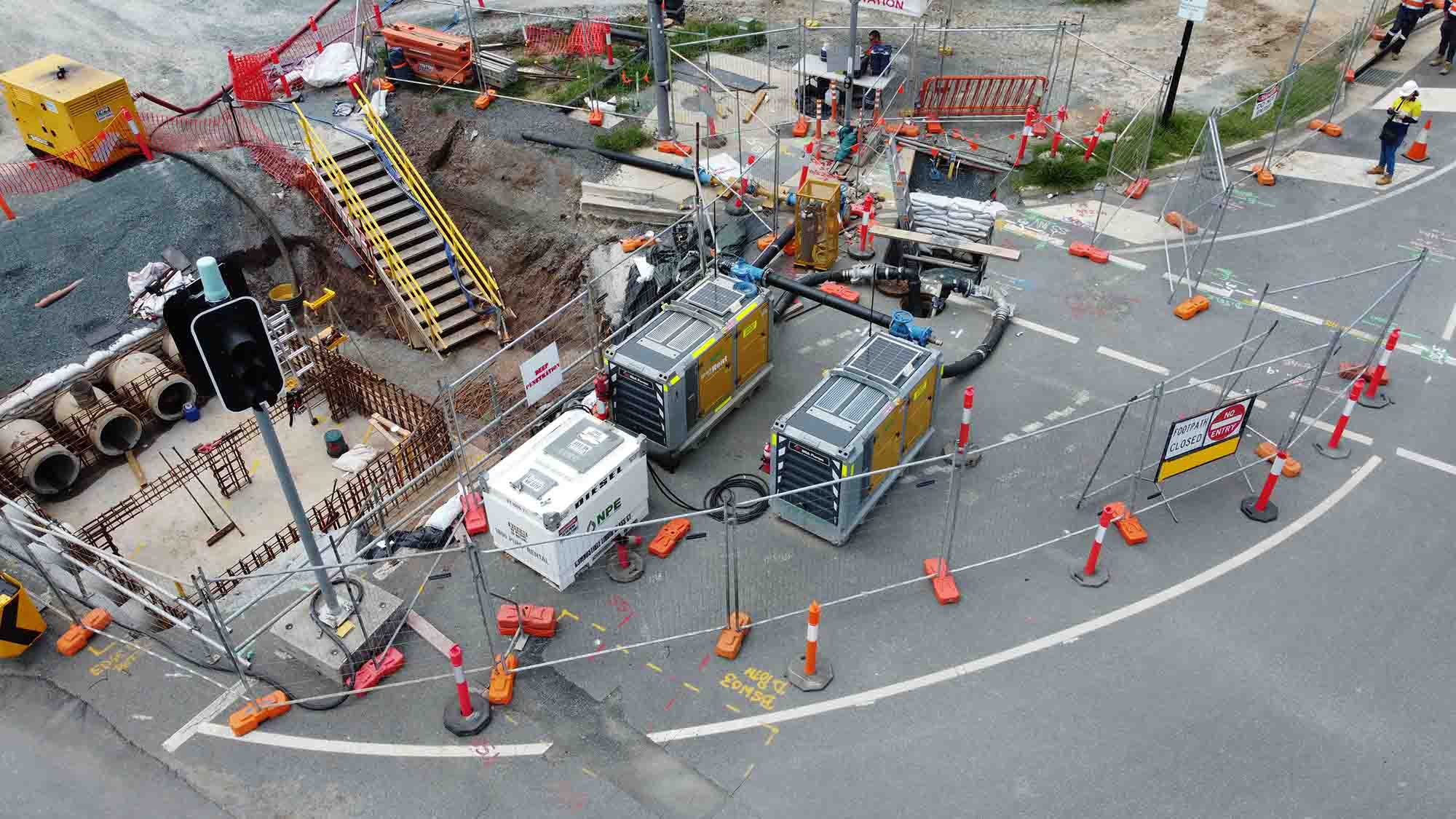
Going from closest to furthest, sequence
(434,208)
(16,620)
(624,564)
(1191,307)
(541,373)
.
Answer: (16,620), (624,564), (541,373), (1191,307), (434,208)

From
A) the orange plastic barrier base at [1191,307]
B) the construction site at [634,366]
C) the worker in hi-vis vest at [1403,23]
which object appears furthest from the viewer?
the worker in hi-vis vest at [1403,23]

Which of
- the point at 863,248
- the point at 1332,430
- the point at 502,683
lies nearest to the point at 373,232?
the point at 863,248

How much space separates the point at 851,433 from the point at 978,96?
13.7 m

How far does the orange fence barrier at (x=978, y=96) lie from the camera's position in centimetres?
2345

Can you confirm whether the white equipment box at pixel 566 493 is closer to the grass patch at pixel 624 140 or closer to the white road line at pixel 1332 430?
the white road line at pixel 1332 430

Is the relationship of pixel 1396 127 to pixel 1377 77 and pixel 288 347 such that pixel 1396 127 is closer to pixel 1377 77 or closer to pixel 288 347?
pixel 1377 77

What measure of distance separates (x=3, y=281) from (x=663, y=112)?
45.3ft

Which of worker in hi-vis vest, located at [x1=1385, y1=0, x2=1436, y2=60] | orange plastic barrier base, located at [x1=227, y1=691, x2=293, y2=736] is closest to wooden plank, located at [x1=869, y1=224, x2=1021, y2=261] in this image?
orange plastic barrier base, located at [x1=227, y1=691, x2=293, y2=736]

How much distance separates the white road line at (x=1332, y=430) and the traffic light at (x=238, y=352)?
13.7 meters

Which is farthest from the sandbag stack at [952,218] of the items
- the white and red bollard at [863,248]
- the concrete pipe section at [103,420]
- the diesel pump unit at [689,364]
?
the concrete pipe section at [103,420]

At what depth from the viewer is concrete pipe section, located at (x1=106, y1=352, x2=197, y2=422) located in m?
19.2

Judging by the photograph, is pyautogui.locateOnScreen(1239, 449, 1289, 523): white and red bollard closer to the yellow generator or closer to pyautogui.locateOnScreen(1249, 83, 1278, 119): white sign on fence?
pyautogui.locateOnScreen(1249, 83, 1278, 119): white sign on fence

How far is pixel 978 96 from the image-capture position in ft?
77.6

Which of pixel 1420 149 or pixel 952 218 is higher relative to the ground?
pixel 952 218
